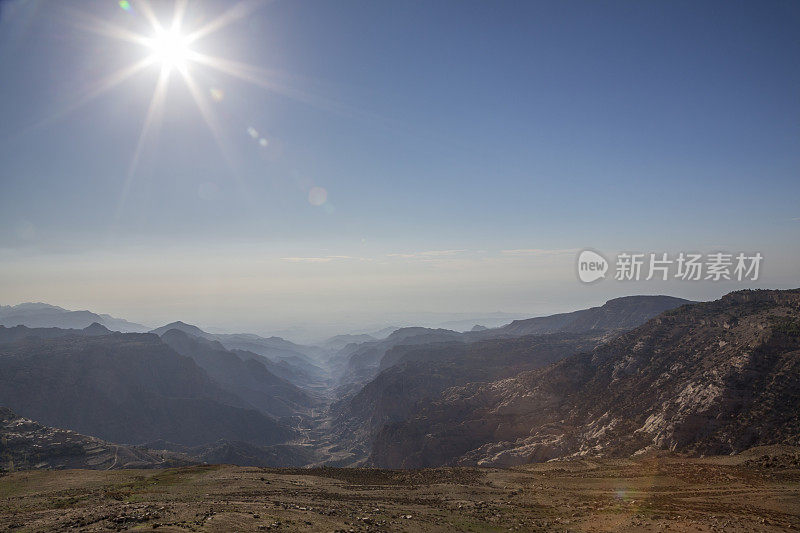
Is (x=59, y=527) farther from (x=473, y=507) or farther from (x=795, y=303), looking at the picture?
(x=795, y=303)

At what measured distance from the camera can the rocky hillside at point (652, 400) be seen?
41.3m

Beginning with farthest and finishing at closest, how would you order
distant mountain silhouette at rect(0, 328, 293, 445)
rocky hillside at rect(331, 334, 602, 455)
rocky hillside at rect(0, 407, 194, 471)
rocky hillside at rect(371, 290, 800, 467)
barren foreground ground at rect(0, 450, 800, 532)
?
distant mountain silhouette at rect(0, 328, 293, 445) → rocky hillside at rect(331, 334, 602, 455) → rocky hillside at rect(0, 407, 194, 471) → rocky hillside at rect(371, 290, 800, 467) → barren foreground ground at rect(0, 450, 800, 532)

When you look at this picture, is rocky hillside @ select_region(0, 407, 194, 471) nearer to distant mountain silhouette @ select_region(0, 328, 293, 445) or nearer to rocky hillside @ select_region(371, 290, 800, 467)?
rocky hillside @ select_region(371, 290, 800, 467)

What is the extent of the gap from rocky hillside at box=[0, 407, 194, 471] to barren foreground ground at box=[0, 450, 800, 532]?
51.4 metres

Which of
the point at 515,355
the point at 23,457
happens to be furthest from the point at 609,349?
the point at 23,457

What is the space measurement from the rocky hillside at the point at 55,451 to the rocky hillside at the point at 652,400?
61.7 meters

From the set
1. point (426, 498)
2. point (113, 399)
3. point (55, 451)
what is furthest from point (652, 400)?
point (113, 399)

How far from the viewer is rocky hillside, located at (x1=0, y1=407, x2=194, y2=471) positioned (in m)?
74.8

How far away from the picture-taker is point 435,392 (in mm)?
144500

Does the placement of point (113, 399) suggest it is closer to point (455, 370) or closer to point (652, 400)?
point (455, 370)

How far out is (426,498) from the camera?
2903 cm

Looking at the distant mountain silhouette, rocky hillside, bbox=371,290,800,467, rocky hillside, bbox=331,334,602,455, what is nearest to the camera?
rocky hillside, bbox=371,290,800,467

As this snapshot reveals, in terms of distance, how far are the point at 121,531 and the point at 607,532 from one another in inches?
906

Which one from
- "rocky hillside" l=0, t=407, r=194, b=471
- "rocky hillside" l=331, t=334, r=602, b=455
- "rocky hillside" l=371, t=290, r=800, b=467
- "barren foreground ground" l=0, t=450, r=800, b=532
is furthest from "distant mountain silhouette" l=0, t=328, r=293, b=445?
"barren foreground ground" l=0, t=450, r=800, b=532
